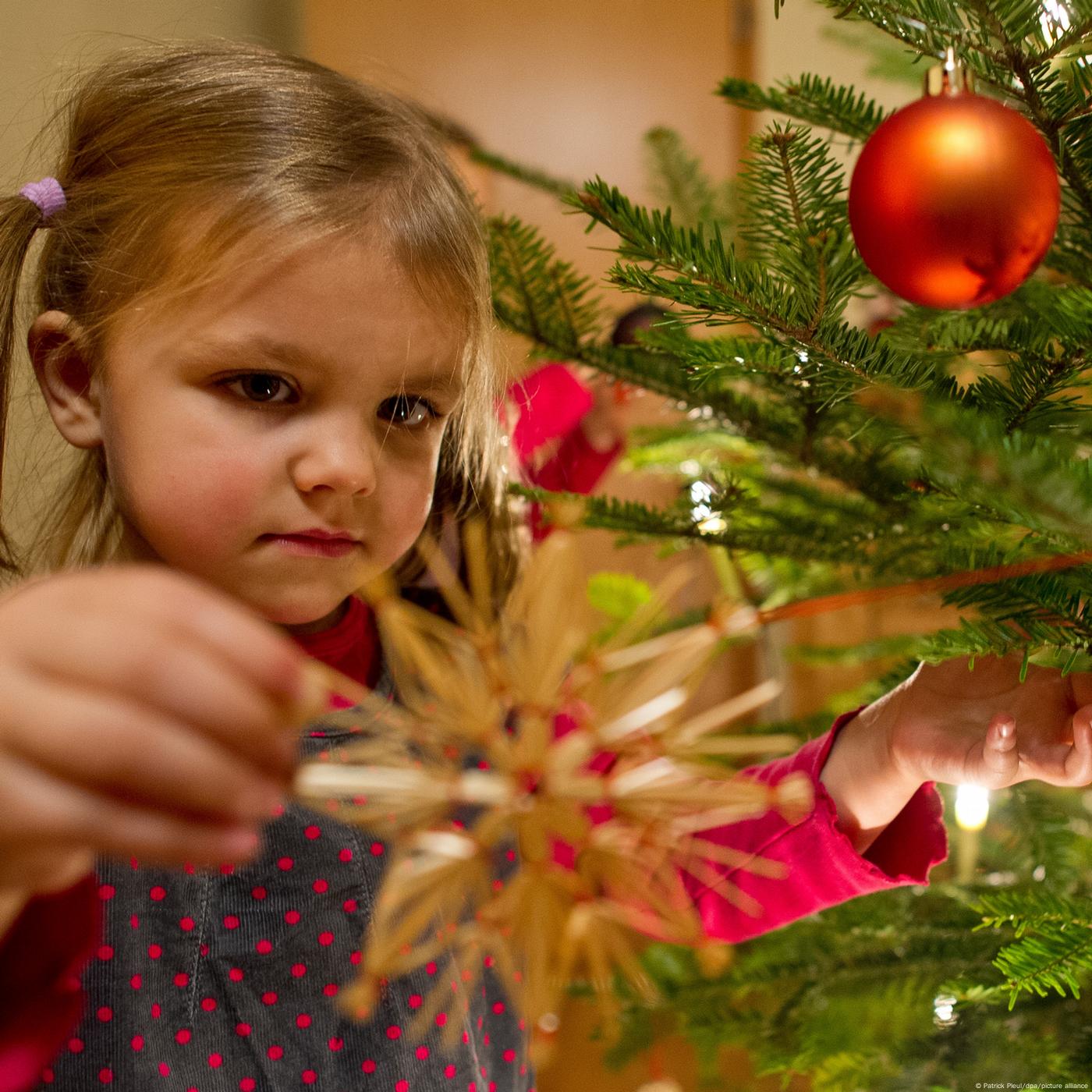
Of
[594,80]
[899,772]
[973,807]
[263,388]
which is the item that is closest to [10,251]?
[263,388]

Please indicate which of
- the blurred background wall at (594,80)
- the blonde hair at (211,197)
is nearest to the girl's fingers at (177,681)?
the blonde hair at (211,197)

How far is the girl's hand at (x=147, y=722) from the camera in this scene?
0.20 meters

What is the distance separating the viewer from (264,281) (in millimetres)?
400

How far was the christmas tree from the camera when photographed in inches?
11.7

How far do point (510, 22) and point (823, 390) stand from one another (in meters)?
1.06

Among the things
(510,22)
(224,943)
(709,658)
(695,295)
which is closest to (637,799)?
(709,658)

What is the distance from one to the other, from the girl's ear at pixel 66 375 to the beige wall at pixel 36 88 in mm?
99

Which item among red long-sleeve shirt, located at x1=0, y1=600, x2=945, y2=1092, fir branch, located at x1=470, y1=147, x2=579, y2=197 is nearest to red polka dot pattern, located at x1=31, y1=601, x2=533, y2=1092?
red long-sleeve shirt, located at x1=0, y1=600, x2=945, y2=1092

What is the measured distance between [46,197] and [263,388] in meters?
0.20

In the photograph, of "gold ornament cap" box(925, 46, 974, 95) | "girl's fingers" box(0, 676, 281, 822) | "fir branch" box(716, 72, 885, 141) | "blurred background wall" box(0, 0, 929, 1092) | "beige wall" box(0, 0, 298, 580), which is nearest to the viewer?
"girl's fingers" box(0, 676, 281, 822)

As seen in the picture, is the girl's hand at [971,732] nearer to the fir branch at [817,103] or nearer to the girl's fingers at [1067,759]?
the girl's fingers at [1067,759]

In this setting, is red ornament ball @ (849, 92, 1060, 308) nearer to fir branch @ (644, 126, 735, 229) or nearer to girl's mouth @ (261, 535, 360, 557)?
girl's mouth @ (261, 535, 360, 557)

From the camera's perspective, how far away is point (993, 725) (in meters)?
0.40

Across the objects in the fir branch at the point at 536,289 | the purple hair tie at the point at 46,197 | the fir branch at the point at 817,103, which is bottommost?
the purple hair tie at the point at 46,197
